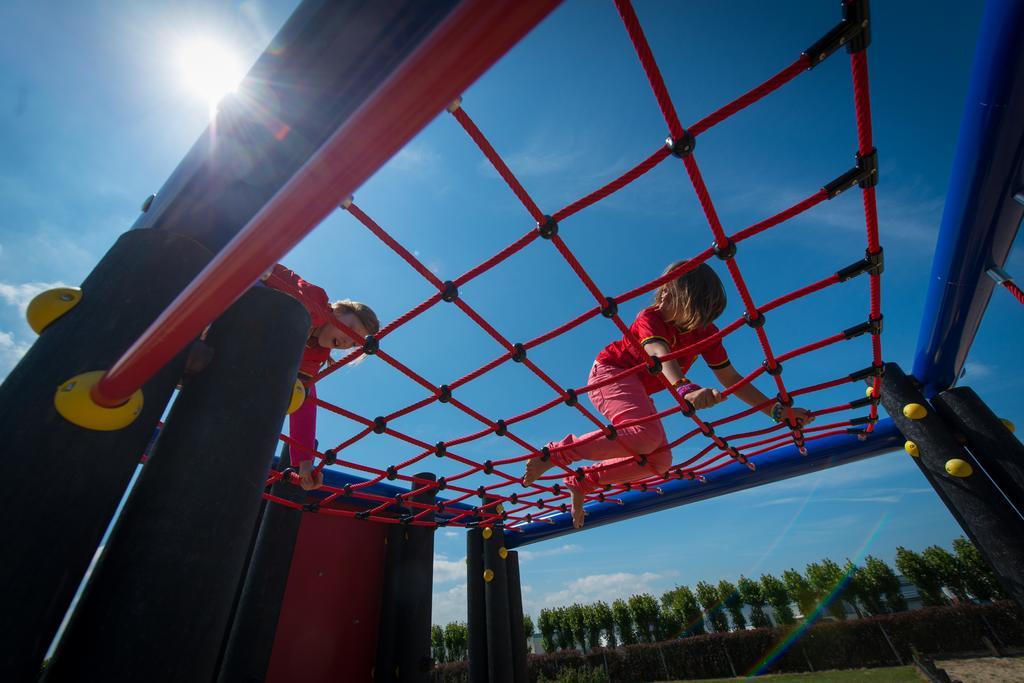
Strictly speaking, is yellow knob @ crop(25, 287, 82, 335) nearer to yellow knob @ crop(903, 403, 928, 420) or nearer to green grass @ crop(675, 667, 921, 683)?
yellow knob @ crop(903, 403, 928, 420)

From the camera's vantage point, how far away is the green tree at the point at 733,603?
21.2 metres

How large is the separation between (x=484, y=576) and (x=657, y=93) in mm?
3623

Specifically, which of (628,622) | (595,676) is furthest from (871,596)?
(595,676)

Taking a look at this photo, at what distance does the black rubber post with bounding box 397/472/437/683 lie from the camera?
292 cm

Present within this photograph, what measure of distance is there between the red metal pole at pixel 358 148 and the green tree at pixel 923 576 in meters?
26.9

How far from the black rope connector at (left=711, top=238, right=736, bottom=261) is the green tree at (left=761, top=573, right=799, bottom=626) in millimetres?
24515

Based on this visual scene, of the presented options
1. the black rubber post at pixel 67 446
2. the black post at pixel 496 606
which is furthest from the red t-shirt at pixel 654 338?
the black post at pixel 496 606

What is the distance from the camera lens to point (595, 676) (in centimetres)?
1332

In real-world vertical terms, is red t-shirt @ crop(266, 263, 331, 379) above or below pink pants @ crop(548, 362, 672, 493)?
above

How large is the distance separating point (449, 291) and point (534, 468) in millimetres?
1302

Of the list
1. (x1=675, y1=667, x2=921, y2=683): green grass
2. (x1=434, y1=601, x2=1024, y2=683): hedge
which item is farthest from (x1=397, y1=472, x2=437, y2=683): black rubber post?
(x1=434, y1=601, x2=1024, y2=683): hedge

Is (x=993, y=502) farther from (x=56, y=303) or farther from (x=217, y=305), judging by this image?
(x=56, y=303)

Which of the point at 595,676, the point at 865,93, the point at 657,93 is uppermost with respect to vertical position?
the point at 657,93

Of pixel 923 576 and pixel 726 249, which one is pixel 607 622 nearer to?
pixel 923 576
